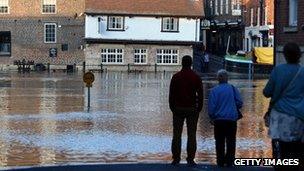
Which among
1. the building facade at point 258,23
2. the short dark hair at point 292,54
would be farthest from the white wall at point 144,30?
the short dark hair at point 292,54

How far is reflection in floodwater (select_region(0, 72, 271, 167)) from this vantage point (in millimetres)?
14328

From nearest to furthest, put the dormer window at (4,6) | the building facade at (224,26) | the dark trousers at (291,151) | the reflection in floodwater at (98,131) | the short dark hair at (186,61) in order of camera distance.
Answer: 1. the dark trousers at (291,151)
2. the short dark hair at (186,61)
3. the reflection in floodwater at (98,131)
4. the dormer window at (4,6)
5. the building facade at (224,26)

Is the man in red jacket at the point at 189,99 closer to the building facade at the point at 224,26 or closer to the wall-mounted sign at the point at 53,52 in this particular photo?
the wall-mounted sign at the point at 53,52

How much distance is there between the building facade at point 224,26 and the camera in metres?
86.4

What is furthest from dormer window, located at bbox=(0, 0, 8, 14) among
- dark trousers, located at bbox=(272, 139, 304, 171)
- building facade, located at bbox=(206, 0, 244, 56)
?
dark trousers, located at bbox=(272, 139, 304, 171)

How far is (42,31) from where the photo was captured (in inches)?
2859

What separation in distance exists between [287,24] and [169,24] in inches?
1894

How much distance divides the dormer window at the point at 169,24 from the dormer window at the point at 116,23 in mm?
4011

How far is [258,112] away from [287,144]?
17.2 m

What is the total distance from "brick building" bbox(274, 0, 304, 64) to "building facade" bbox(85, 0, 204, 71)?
150 feet

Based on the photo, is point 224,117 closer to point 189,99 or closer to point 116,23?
point 189,99

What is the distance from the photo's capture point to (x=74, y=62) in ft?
234

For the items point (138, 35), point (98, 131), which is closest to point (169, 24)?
point (138, 35)

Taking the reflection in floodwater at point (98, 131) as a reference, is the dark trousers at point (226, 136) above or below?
above
